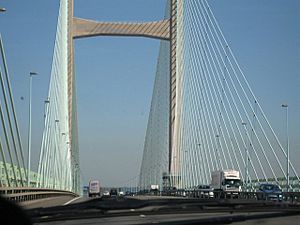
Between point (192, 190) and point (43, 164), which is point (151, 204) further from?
point (192, 190)

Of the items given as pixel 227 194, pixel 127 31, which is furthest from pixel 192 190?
pixel 127 31

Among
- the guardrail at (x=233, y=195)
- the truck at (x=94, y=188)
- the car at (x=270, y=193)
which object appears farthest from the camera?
the truck at (x=94, y=188)

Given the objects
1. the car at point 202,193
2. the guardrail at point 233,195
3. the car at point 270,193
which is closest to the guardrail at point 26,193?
the guardrail at point 233,195

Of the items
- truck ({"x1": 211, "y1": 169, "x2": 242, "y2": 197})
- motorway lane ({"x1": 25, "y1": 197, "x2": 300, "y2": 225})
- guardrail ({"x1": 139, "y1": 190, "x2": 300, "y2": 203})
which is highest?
truck ({"x1": 211, "y1": 169, "x2": 242, "y2": 197})

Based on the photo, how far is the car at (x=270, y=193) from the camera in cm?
4028

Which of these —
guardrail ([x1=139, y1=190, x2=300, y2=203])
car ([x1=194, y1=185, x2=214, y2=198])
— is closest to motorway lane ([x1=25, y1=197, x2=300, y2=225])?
guardrail ([x1=139, y1=190, x2=300, y2=203])

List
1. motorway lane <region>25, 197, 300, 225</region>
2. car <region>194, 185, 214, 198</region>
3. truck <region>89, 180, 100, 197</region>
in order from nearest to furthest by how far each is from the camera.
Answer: motorway lane <region>25, 197, 300, 225</region> → car <region>194, 185, 214, 198</region> → truck <region>89, 180, 100, 197</region>

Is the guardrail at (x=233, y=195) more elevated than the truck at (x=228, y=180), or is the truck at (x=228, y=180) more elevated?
the truck at (x=228, y=180)

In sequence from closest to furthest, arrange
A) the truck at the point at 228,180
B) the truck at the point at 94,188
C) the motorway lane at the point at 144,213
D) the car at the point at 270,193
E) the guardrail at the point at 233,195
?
the motorway lane at the point at 144,213
the guardrail at the point at 233,195
the car at the point at 270,193
the truck at the point at 228,180
the truck at the point at 94,188

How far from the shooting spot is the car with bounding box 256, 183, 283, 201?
132 ft

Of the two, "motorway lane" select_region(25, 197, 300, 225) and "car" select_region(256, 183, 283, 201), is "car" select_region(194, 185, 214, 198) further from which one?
"motorway lane" select_region(25, 197, 300, 225)

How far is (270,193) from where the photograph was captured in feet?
136

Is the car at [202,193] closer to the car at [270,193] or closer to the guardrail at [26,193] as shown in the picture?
the car at [270,193]

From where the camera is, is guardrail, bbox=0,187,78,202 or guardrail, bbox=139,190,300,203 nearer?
guardrail, bbox=0,187,78,202
